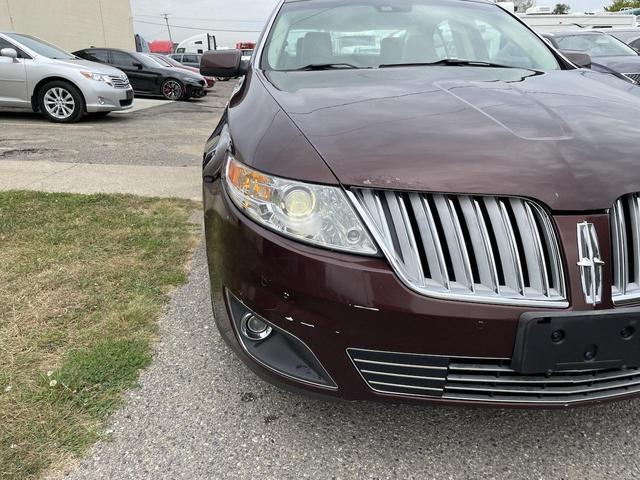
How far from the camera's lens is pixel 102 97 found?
872 cm

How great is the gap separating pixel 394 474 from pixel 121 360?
1.21 m

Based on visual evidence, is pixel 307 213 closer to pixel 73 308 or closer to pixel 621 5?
pixel 73 308

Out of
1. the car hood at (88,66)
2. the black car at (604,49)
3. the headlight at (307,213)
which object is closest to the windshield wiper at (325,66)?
the headlight at (307,213)

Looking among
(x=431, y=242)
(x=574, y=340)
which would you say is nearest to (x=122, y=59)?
(x=431, y=242)

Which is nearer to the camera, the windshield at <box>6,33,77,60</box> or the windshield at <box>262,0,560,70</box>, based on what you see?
the windshield at <box>262,0,560,70</box>

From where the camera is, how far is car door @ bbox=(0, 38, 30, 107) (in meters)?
8.34

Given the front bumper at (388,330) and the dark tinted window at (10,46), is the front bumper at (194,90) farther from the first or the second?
the front bumper at (388,330)

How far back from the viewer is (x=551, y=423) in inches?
74.4

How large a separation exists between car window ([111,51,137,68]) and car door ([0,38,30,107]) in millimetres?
6872

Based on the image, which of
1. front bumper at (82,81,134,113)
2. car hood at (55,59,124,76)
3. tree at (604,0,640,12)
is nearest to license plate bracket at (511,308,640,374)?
front bumper at (82,81,134,113)

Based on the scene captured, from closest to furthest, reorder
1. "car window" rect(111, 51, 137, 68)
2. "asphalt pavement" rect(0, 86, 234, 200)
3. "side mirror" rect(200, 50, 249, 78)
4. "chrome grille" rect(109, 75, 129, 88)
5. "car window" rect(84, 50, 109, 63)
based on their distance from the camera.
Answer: "side mirror" rect(200, 50, 249, 78) → "asphalt pavement" rect(0, 86, 234, 200) → "chrome grille" rect(109, 75, 129, 88) → "car window" rect(84, 50, 109, 63) → "car window" rect(111, 51, 137, 68)

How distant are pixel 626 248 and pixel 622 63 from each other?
8.51 meters

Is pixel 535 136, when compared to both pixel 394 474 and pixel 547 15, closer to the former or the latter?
pixel 394 474

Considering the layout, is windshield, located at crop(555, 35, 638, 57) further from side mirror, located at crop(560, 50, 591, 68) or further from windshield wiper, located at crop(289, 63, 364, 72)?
windshield wiper, located at crop(289, 63, 364, 72)
